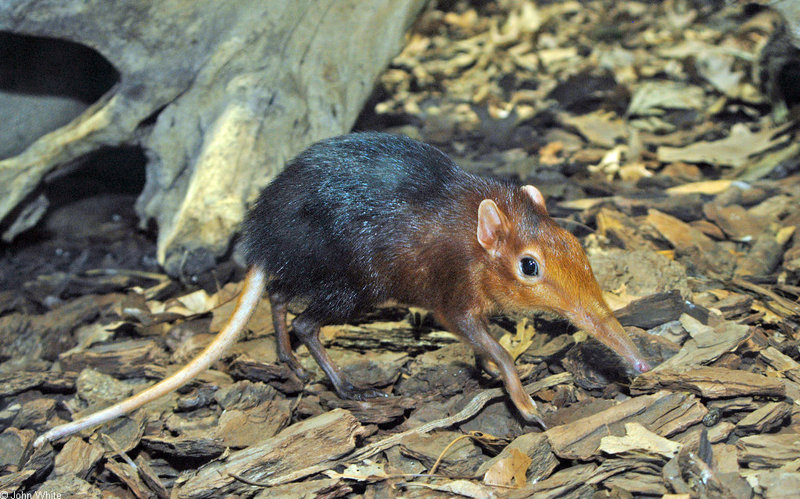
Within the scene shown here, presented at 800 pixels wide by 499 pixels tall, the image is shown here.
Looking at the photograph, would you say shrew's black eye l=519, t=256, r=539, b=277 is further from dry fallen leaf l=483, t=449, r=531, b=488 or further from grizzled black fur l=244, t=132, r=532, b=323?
dry fallen leaf l=483, t=449, r=531, b=488

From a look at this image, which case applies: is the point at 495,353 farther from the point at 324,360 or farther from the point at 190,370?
the point at 190,370

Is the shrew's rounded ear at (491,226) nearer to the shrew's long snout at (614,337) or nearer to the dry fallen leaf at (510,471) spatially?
the shrew's long snout at (614,337)

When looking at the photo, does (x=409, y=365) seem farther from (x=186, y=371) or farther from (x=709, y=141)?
(x=709, y=141)

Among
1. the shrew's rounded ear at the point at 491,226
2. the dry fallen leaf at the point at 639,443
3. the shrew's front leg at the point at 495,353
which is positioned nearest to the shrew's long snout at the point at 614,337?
the dry fallen leaf at the point at 639,443

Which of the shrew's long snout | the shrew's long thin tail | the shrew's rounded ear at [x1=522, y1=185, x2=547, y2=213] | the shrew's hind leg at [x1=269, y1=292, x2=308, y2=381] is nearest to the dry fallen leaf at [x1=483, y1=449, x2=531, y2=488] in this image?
the shrew's long snout

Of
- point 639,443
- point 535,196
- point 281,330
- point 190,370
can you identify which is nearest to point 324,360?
point 281,330

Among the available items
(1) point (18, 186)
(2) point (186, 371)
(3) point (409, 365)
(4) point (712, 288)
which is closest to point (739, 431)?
(4) point (712, 288)
